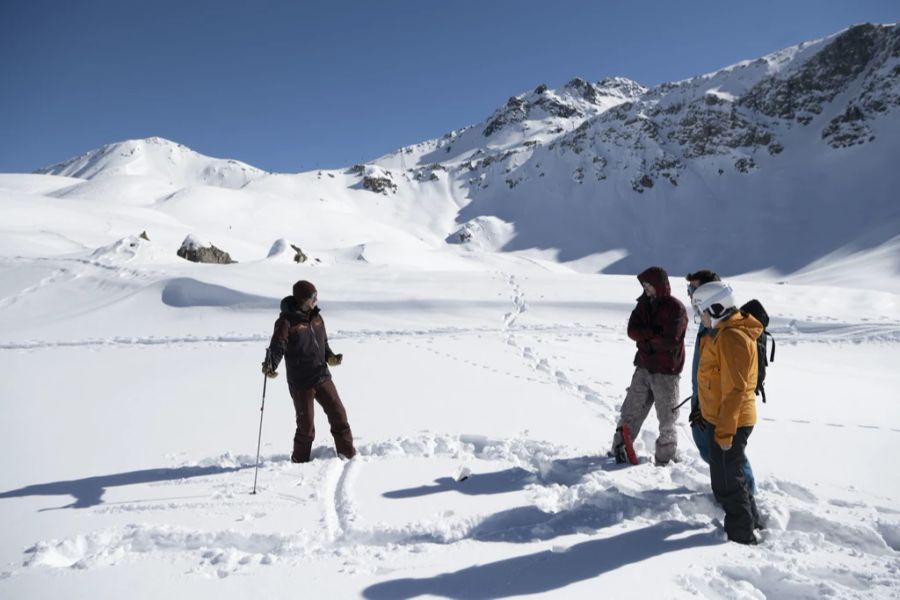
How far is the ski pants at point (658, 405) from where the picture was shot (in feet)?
14.6

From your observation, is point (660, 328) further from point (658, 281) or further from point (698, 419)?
point (698, 419)

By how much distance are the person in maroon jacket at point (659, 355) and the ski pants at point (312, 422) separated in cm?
259

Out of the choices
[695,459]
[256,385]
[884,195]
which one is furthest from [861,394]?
[884,195]

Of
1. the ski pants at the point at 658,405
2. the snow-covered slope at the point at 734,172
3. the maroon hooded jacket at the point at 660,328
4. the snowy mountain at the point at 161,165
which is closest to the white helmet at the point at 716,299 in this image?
the maroon hooded jacket at the point at 660,328

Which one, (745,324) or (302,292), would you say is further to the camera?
(302,292)

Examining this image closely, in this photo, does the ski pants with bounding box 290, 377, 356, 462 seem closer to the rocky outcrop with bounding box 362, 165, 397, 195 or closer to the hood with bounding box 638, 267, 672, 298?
the hood with bounding box 638, 267, 672, 298

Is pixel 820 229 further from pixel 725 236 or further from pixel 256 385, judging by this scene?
pixel 256 385

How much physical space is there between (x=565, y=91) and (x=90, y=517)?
519ft

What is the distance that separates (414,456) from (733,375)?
2.96 metres

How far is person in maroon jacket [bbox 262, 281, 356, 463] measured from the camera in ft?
15.4

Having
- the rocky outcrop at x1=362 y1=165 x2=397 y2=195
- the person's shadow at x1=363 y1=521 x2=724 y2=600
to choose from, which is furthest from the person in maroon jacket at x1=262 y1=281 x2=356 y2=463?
the rocky outcrop at x1=362 y1=165 x2=397 y2=195

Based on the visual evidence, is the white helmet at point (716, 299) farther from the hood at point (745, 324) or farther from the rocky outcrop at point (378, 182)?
the rocky outcrop at point (378, 182)

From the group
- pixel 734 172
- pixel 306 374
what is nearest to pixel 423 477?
pixel 306 374

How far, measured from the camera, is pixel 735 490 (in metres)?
3.28
